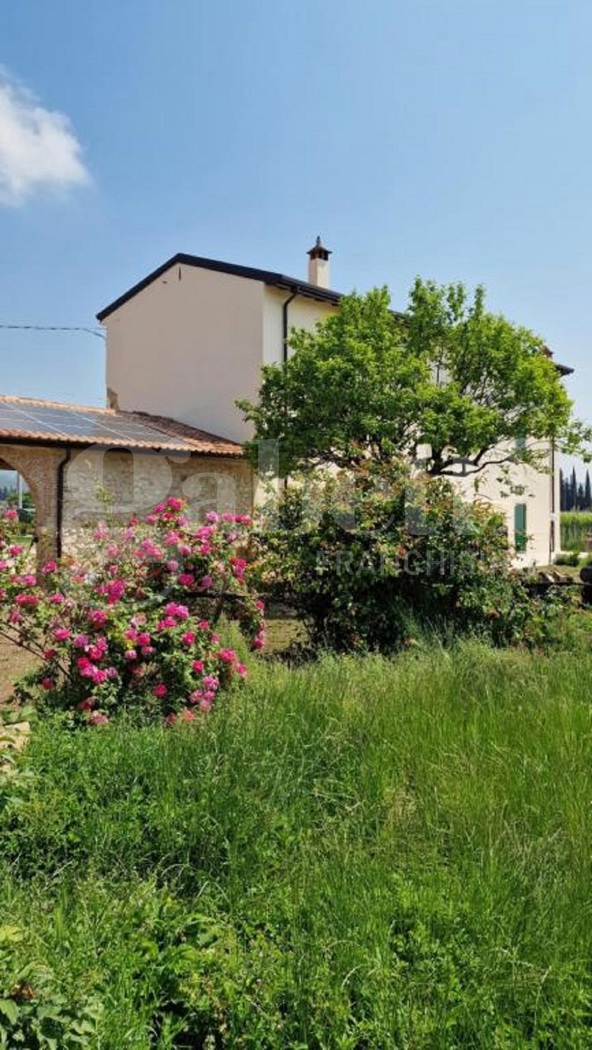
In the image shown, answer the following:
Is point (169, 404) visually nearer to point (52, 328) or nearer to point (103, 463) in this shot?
point (103, 463)

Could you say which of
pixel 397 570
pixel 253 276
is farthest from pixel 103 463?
pixel 397 570

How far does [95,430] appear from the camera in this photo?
45.1 ft

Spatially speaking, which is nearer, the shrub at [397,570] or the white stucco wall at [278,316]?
the shrub at [397,570]

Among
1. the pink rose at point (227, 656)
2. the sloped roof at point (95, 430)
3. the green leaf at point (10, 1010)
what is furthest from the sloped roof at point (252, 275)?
the green leaf at point (10, 1010)

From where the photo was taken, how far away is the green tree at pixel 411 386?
11320 millimetres

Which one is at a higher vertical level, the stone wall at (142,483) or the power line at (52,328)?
the power line at (52,328)

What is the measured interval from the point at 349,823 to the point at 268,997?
0.94m

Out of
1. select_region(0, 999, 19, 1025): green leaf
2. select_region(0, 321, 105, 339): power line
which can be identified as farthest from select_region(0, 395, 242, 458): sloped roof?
select_region(0, 999, 19, 1025): green leaf

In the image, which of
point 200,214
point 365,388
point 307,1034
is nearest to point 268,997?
point 307,1034

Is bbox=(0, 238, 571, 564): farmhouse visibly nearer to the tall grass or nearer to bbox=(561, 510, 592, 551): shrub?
the tall grass

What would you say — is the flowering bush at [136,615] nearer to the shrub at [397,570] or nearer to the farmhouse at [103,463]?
the shrub at [397,570]

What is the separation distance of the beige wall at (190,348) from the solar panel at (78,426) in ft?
5.85

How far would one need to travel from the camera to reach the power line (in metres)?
18.6

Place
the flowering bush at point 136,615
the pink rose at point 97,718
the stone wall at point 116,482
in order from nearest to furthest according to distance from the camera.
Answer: the pink rose at point 97,718, the flowering bush at point 136,615, the stone wall at point 116,482
